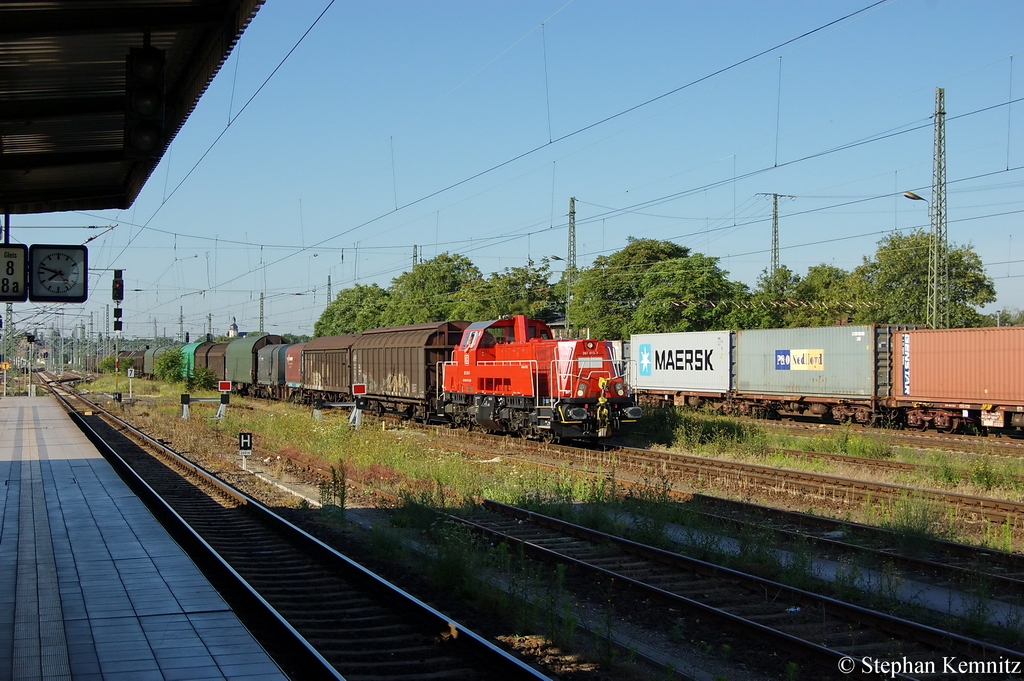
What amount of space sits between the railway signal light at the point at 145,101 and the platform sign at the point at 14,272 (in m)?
5.99

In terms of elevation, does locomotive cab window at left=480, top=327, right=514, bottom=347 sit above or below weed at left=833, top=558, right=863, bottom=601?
above

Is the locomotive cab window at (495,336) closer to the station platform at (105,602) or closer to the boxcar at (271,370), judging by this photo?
the station platform at (105,602)

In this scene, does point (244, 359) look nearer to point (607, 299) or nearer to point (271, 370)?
point (271, 370)

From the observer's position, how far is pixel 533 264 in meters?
54.1

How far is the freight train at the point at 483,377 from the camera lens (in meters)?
21.4

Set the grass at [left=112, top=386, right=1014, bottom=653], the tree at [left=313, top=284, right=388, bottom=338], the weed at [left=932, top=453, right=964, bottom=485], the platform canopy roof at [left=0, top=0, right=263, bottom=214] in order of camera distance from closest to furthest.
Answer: the platform canopy roof at [left=0, top=0, right=263, bottom=214], the grass at [left=112, top=386, right=1014, bottom=653], the weed at [left=932, top=453, right=964, bottom=485], the tree at [left=313, top=284, right=388, bottom=338]

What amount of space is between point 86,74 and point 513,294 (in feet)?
151

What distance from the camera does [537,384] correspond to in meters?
22.0

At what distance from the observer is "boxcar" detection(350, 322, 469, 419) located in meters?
28.1

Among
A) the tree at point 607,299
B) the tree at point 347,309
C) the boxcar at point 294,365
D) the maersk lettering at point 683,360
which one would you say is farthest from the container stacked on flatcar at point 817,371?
the tree at point 347,309

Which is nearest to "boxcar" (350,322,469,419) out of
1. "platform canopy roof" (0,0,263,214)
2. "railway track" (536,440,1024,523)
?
"railway track" (536,440,1024,523)

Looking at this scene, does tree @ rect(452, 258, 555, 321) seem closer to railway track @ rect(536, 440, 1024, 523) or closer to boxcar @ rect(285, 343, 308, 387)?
boxcar @ rect(285, 343, 308, 387)

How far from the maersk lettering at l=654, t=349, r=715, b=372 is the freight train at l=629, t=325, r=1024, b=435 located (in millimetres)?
44

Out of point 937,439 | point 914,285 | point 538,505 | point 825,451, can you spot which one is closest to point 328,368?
point 825,451
